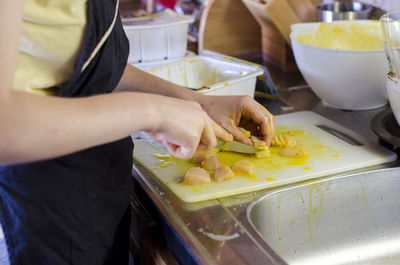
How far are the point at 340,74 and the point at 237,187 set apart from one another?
466 millimetres

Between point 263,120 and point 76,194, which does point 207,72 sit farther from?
point 76,194

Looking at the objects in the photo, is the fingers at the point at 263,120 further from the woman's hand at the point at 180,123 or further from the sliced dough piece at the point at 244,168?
the woman's hand at the point at 180,123

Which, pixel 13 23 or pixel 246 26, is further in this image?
pixel 246 26

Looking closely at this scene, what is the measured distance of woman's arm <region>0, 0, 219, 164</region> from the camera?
0.53 m

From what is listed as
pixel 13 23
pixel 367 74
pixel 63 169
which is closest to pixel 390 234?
pixel 367 74

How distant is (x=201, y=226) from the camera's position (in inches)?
29.5

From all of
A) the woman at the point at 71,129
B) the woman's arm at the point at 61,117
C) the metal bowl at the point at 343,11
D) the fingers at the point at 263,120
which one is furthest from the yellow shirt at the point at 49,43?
the metal bowl at the point at 343,11

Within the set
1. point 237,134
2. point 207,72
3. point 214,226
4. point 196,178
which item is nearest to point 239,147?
point 237,134

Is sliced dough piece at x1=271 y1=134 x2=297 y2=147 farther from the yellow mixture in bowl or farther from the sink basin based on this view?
the yellow mixture in bowl

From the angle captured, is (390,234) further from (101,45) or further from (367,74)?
(101,45)

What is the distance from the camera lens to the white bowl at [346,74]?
1.12 meters

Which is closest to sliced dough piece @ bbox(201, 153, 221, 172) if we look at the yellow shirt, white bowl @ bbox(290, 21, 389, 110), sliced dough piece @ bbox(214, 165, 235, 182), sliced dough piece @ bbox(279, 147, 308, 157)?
sliced dough piece @ bbox(214, 165, 235, 182)

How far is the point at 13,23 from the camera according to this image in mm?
534

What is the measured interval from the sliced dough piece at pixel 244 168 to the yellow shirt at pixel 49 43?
0.34 meters
